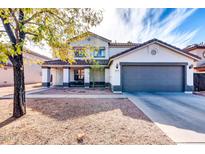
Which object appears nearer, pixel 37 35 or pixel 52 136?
pixel 52 136

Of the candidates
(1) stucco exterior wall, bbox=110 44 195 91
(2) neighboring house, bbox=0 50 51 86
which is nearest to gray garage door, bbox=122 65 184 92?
(1) stucco exterior wall, bbox=110 44 195 91

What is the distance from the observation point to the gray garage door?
12.4 meters

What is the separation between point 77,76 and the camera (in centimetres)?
1905

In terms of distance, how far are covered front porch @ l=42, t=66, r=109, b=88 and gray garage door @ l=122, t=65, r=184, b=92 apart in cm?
555

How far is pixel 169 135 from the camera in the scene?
3988 mm

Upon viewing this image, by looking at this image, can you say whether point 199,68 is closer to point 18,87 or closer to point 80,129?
point 80,129

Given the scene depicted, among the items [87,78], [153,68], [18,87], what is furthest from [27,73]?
[153,68]

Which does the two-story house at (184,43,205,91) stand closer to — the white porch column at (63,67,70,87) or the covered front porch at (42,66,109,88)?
the covered front porch at (42,66,109,88)

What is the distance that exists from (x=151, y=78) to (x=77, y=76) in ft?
34.0

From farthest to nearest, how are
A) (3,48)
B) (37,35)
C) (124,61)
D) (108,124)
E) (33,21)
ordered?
(124,61)
(33,21)
(108,124)
(37,35)
(3,48)

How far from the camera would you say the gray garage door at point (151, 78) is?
1238cm
